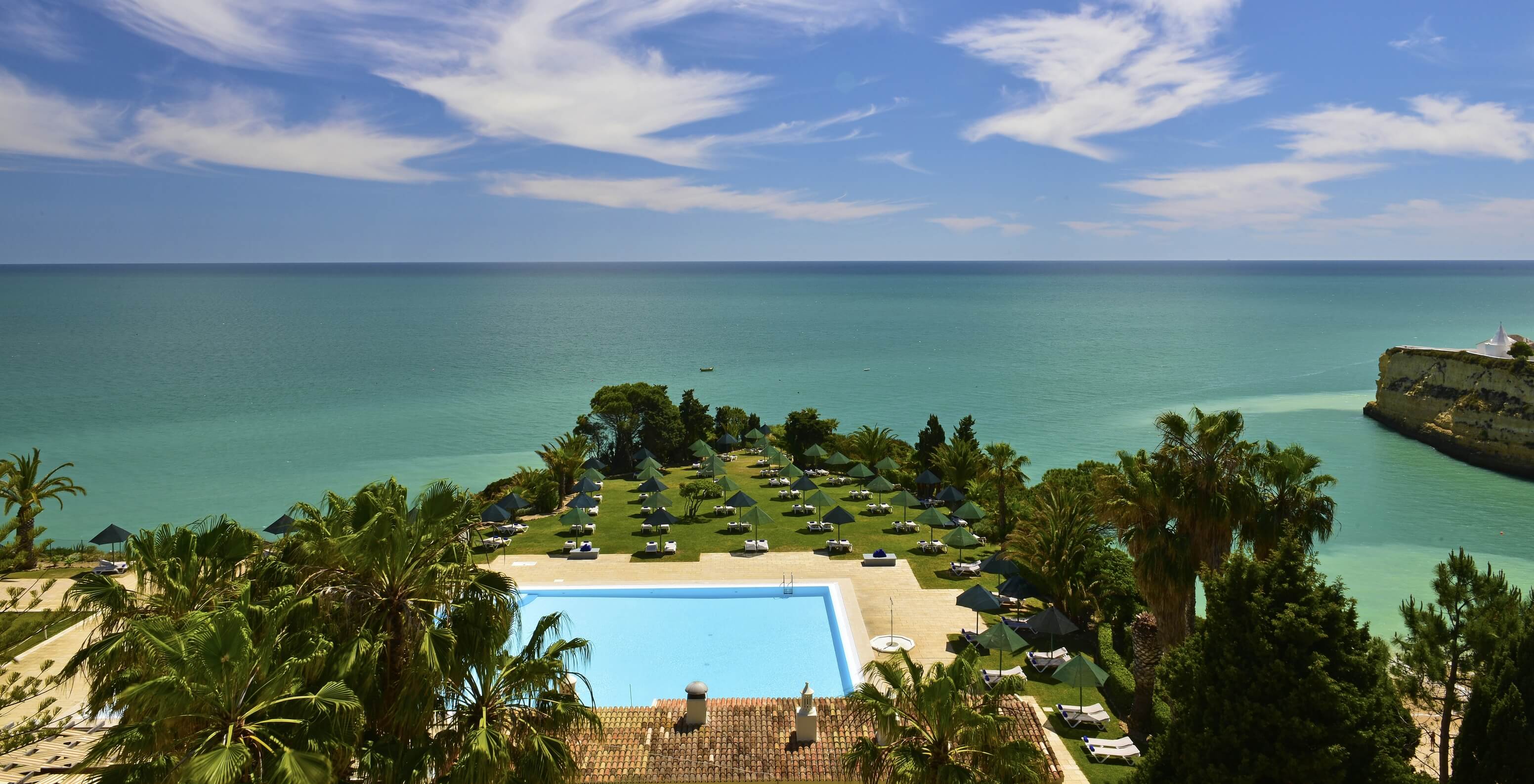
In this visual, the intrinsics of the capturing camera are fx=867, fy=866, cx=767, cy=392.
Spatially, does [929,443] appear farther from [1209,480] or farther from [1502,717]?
[1502,717]

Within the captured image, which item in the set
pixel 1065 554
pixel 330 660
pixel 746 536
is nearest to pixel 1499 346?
pixel 1065 554

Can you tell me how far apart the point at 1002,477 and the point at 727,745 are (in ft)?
61.2

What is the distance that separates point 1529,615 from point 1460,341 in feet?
409

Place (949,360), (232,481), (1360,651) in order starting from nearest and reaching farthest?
1. (1360,651)
2. (232,481)
3. (949,360)

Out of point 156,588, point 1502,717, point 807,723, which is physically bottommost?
point 807,723

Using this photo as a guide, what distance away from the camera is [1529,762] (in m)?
11.1

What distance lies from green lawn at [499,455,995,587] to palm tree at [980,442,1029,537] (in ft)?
6.36

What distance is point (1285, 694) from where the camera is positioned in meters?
11.4

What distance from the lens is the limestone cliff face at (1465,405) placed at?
47.1 metres

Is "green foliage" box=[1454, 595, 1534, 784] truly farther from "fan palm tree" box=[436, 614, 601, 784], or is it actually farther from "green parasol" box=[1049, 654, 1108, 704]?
"fan palm tree" box=[436, 614, 601, 784]

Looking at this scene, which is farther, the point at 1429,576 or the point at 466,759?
the point at 1429,576

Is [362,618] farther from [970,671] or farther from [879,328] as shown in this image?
[879,328]

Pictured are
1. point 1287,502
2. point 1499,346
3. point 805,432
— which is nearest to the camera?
point 1287,502

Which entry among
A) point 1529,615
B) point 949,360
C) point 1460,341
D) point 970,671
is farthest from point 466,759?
point 1460,341
